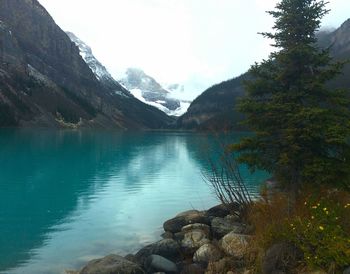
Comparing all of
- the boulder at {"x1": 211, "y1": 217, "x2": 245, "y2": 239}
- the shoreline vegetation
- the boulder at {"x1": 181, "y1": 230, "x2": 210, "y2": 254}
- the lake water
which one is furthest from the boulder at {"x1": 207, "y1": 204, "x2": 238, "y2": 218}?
the boulder at {"x1": 181, "y1": 230, "x2": 210, "y2": 254}

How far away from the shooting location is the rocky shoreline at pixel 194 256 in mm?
15742

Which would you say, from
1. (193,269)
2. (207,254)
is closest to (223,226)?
(207,254)

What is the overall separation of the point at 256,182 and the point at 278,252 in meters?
37.1

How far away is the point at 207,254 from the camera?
16922 millimetres

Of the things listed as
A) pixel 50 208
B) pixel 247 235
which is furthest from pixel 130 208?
pixel 247 235

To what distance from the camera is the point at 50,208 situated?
110ft

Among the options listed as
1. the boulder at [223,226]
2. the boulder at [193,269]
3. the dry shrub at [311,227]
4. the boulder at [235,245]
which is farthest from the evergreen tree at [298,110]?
the boulder at [193,269]

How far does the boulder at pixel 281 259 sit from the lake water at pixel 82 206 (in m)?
9.45

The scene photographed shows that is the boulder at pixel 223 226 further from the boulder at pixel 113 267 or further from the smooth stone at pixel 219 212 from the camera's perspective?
the boulder at pixel 113 267

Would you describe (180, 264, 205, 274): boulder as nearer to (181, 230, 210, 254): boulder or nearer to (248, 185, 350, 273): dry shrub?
(248, 185, 350, 273): dry shrub

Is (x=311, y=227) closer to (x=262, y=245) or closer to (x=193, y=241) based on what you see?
(x=262, y=245)

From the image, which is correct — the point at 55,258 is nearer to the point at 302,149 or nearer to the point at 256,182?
the point at 302,149

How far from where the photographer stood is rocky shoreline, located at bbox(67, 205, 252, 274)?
51.6ft

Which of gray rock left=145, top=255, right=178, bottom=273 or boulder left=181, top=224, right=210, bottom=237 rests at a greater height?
boulder left=181, top=224, right=210, bottom=237
